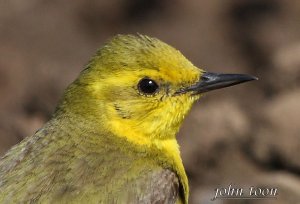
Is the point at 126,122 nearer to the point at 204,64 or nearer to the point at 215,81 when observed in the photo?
the point at 215,81

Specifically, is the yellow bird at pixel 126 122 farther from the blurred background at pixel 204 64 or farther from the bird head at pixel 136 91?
the blurred background at pixel 204 64

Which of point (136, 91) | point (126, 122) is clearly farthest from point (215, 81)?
point (126, 122)

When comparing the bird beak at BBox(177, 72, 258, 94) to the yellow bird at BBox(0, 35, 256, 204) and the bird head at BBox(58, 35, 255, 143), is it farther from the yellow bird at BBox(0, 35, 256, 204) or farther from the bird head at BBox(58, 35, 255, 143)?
the bird head at BBox(58, 35, 255, 143)

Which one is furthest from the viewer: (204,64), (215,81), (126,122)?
(204,64)

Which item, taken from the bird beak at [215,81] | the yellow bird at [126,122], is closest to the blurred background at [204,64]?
the bird beak at [215,81]

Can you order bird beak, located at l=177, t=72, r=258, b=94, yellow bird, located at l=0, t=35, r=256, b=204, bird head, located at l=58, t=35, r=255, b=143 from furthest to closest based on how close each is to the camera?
bird beak, located at l=177, t=72, r=258, b=94 → bird head, located at l=58, t=35, r=255, b=143 → yellow bird, located at l=0, t=35, r=256, b=204

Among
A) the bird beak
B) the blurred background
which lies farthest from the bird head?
the blurred background

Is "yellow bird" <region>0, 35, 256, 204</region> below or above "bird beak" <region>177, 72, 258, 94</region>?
below
